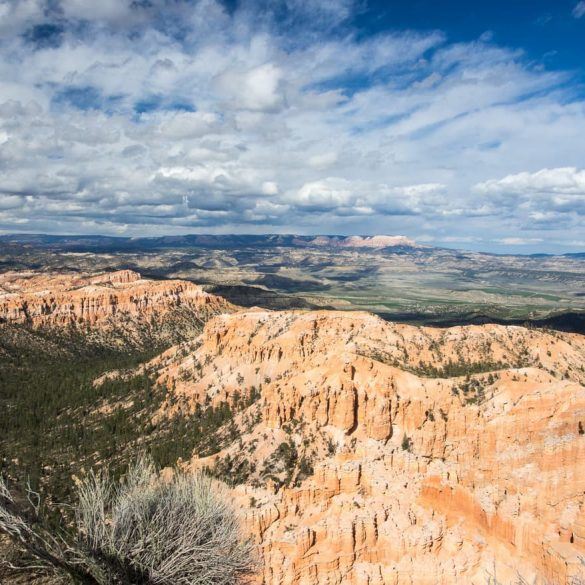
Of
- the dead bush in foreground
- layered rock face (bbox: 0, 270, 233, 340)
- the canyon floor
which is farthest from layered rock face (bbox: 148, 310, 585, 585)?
layered rock face (bbox: 0, 270, 233, 340)

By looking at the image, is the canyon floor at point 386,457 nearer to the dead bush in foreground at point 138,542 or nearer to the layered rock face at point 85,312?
the dead bush in foreground at point 138,542

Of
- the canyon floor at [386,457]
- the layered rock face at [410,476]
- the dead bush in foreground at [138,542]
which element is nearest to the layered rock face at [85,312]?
the canyon floor at [386,457]

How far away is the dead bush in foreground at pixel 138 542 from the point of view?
18.5m

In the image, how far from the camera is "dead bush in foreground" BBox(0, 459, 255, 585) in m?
18.5

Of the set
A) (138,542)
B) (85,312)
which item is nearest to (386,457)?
(138,542)

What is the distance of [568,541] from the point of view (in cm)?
4181

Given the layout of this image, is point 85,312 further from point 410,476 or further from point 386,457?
point 410,476

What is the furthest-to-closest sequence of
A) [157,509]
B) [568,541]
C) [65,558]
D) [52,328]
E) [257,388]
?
1. [52,328]
2. [257,388]
3. [568,541]
4. [157,509]
5. [65,558]

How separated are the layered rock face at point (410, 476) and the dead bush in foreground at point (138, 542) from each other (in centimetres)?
2024

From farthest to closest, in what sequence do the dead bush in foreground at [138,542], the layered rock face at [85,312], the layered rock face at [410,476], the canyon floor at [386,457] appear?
1. the layered rock face at [85,312]
2. the canyon floor at [386,457]
3. the layered rock face at [410,476]
4. the dead bush in foreground at [138,542]

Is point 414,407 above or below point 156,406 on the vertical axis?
above

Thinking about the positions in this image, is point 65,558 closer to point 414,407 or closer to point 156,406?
point 414,407

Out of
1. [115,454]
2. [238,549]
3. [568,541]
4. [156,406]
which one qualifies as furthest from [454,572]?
[156,406]

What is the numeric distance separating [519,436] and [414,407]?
35.4 feet
